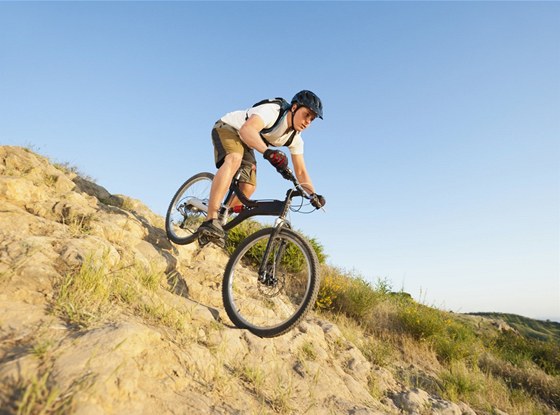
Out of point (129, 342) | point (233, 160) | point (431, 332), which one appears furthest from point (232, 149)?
point (431, 332)

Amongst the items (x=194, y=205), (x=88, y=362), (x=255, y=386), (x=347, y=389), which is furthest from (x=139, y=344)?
(x=194, y=205)

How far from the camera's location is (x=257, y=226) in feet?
28.3

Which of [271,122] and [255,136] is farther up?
[271,122]

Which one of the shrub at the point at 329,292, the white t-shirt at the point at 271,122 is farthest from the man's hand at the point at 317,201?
the shrub at the point at 329,292

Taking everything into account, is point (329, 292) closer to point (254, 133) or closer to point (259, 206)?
point (259, 206)

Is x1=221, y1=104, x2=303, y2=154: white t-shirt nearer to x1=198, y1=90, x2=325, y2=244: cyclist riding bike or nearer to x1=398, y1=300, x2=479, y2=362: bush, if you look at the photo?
x1=198, y1=90, x2=325, y2=244: cyclist riding bike

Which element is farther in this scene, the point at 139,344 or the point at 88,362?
the point at 139,344

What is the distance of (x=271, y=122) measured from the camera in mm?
4445

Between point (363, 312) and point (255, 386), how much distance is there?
494 centimetres

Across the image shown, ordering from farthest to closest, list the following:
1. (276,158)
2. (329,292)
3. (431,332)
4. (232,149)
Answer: (329,292) < (431,332) < (232,149) < (276,158)

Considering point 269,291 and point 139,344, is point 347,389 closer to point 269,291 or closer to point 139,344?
point 269,291

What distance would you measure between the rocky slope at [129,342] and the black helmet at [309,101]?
2.54 meters

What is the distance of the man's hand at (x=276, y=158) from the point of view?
3975 millimetres

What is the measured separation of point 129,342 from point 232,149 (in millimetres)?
2839
